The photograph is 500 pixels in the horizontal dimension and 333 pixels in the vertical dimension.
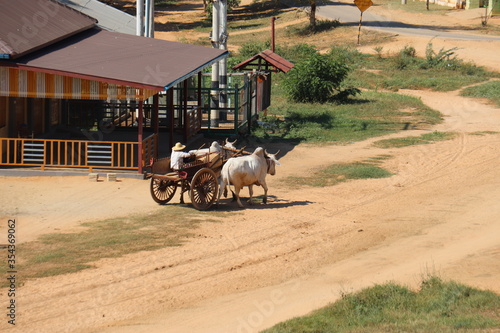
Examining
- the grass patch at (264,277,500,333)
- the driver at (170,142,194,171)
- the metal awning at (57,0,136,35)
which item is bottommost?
the grass patch at (264,277,500,333)

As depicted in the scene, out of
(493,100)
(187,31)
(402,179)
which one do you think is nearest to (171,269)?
(402,179)

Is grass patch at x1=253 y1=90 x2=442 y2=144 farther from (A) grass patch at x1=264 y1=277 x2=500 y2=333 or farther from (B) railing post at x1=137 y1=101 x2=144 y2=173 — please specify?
(A) grass patch at x1=264 y1=277 x2=500 y2=333

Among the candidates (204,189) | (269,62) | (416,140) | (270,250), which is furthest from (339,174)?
(269,62)

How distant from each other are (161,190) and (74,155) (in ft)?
17.1

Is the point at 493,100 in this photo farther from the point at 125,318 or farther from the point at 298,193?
the point at 125,318

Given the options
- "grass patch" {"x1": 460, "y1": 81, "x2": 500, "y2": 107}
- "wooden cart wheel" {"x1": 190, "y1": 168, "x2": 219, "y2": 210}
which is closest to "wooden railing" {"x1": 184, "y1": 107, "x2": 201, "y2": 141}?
"wooden cart wheel" {"x1": 190, "y1": 168, "x2": 219, "y2": 210}

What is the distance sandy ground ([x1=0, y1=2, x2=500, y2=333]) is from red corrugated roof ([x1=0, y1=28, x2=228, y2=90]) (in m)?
2.65

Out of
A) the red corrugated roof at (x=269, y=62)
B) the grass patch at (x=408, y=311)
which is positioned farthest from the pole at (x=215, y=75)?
the grass patch at (x=408, y=311)

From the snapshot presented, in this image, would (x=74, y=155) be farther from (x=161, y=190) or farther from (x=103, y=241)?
(x=103, y=241)

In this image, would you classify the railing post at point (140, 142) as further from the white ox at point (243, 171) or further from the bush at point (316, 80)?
the bush at point (316, 80)

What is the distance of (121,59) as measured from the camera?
2250cm

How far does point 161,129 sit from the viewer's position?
27719mm

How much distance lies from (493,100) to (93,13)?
17.7 metres

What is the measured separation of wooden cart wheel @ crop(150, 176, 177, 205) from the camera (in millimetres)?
18469
